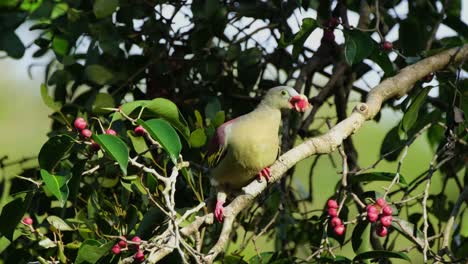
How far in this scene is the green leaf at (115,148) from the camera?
1828 mm

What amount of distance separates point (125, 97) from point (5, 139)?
394 centimetres

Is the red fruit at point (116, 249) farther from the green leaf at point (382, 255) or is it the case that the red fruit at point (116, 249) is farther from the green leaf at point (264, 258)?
the green leaf at point (382, 255)

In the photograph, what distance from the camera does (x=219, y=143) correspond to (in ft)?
8.04

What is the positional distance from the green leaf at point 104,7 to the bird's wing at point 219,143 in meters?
0.52

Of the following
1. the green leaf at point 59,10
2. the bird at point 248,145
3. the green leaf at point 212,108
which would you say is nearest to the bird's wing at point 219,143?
the bird at point 248,145

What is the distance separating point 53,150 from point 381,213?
868 millimetres

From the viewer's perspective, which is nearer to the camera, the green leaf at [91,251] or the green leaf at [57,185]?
the green leaf at [57,185]

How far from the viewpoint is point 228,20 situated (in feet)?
9.12

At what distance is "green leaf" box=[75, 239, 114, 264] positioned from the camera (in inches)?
80.4

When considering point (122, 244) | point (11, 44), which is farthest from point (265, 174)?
point (11, 44)

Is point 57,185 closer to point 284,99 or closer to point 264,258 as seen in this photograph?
point 264,258

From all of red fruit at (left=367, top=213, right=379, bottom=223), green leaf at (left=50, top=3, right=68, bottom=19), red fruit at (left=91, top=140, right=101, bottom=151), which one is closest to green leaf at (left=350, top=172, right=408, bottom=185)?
red fruit at (left=367, top=213, right=379, bottom=223)

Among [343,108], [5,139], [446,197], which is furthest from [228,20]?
[5,139]

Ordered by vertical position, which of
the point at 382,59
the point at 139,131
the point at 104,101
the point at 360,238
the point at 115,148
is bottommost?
the point at 360,238
